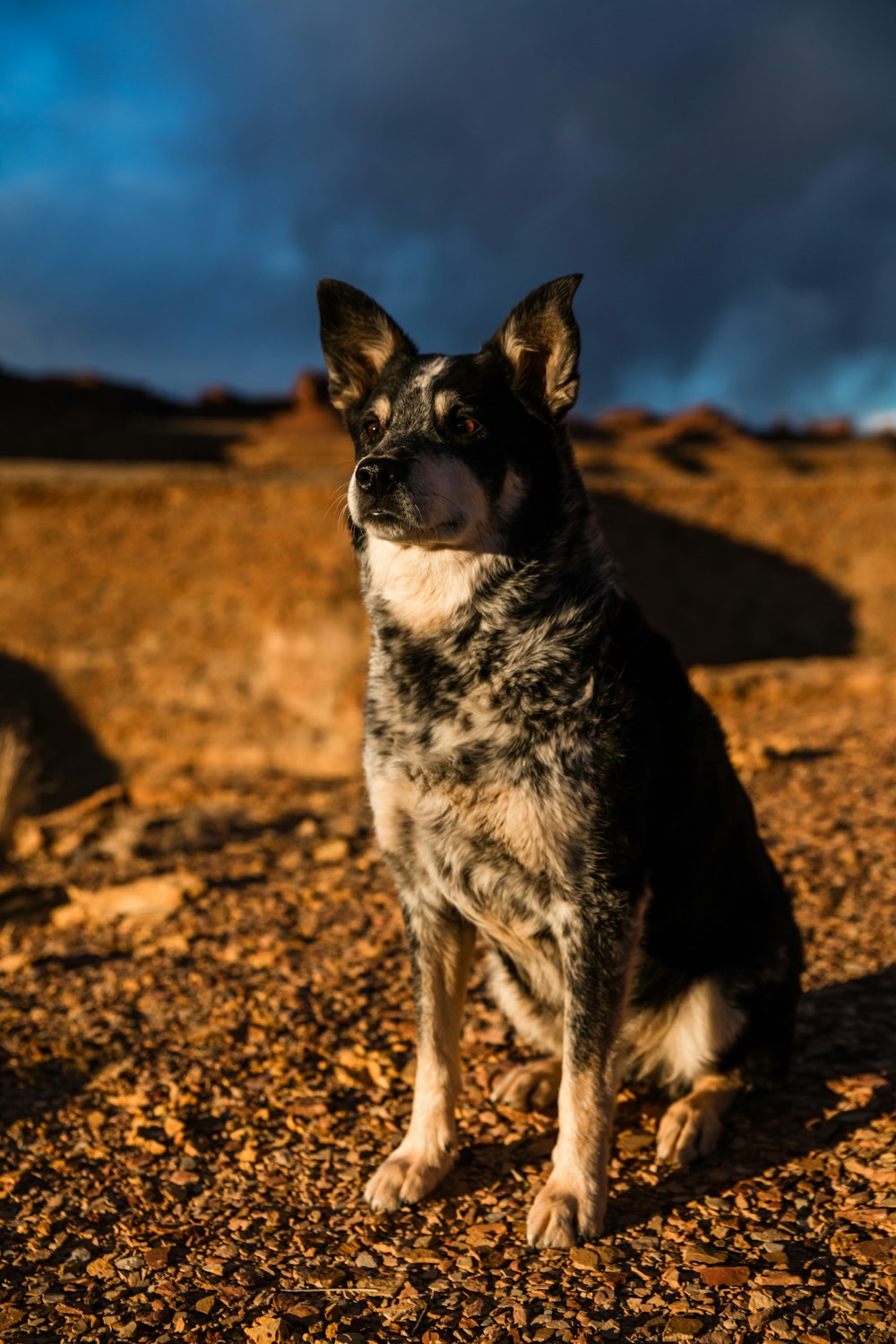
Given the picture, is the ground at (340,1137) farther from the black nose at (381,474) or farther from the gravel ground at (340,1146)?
the black nose at (381,474)

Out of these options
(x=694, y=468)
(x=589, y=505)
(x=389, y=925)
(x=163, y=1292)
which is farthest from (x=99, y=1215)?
(x=694, y=468)

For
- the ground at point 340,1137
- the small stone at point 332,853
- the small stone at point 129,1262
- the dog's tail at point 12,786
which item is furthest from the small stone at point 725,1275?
the dog's tail at point 12,786

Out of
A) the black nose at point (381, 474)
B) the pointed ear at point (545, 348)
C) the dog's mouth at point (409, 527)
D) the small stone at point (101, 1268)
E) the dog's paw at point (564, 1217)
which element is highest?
the pointed ear at point (545, 348)

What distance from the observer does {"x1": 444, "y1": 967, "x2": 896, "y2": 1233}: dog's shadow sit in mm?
3469

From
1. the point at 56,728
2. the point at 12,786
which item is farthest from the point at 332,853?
the point at 56,728

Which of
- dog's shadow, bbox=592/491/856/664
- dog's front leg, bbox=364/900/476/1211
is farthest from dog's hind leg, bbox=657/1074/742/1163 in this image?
dog's shadow, bbox=592/491/856/664

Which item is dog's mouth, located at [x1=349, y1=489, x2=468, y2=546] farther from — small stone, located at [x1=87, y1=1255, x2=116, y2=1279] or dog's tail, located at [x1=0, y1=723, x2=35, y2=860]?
dog's tail, located at [x1=0, y1=723, x2=35, y2=860]

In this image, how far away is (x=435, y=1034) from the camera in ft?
11.6

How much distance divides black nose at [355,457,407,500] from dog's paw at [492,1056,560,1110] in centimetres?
218

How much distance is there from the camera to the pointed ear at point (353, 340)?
380 cm

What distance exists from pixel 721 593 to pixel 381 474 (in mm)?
17897

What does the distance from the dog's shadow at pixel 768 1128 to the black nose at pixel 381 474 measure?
2224mm

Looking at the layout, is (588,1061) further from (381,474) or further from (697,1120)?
(381,474)

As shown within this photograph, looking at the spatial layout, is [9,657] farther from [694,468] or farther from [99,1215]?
[694,468]
